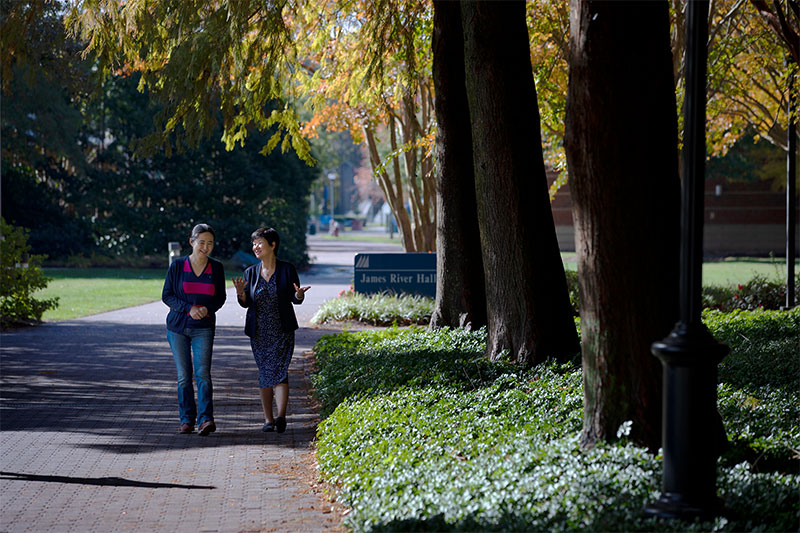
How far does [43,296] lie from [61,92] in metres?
12.5

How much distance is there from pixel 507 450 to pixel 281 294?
3.44 meters

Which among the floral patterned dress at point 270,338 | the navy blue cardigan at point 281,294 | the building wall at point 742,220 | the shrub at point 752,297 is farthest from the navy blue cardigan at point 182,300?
the building wall at point 742,220

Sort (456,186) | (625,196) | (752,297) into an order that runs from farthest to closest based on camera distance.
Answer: (752,297)
(456,186)
(625,196)

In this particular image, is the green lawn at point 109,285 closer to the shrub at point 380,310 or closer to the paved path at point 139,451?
the shrub at point 380,310

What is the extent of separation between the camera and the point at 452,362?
864 cm

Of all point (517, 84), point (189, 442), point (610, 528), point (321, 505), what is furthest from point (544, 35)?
point (610, 528)

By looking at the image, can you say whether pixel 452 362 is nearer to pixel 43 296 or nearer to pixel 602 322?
pixel 602 322

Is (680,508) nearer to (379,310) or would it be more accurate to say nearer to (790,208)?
(379,310)

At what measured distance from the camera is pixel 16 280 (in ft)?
56.0

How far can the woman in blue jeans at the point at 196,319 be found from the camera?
27.5ft

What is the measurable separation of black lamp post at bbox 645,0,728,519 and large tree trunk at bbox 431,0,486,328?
6357mm

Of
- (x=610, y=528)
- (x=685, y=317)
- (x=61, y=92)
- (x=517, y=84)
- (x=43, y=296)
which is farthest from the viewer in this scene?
(x=61, y=92)

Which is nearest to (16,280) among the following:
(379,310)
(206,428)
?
(379,310)

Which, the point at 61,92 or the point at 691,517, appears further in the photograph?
the point at 61,92
